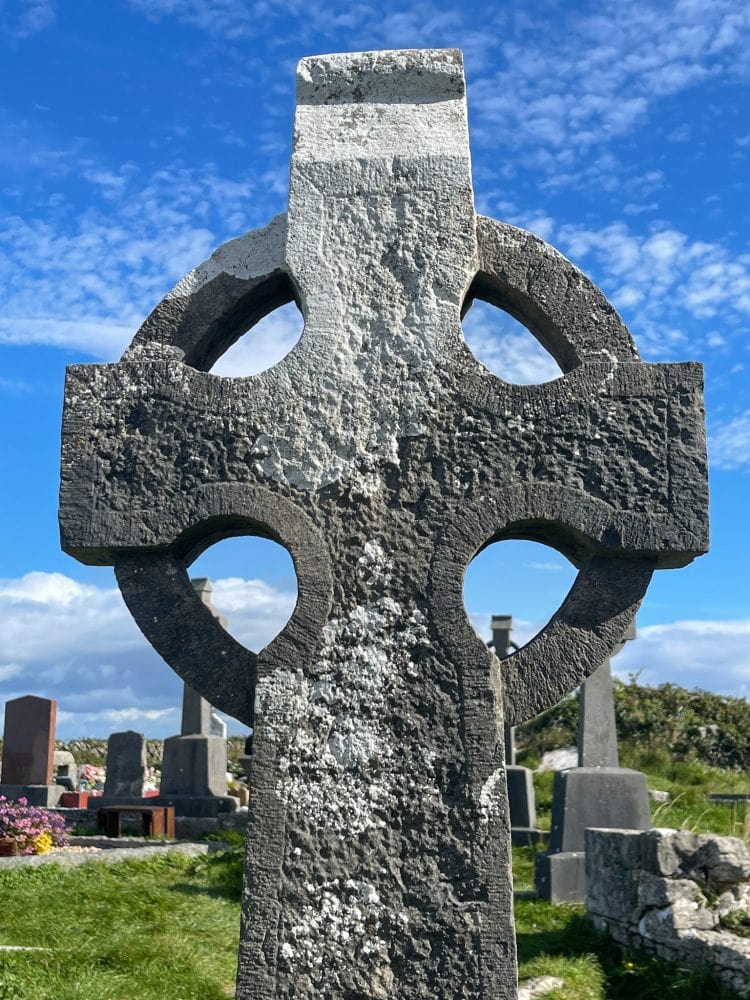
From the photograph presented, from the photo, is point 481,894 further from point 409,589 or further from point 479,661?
point 409,589

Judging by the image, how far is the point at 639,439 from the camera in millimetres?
3775

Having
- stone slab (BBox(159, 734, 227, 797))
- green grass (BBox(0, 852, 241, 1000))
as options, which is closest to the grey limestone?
green grass (BBox(0, 852, 241, 1000))

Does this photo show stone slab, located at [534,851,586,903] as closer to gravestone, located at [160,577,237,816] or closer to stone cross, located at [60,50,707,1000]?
stone cross, located at [60,50,707,1000]

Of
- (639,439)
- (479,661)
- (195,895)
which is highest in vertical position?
(639,439)

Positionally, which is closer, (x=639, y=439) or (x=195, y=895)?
(x=639, y=439)

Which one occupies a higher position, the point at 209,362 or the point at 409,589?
the point at 209,362

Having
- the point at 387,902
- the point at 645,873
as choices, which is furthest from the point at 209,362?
the point at 645,873

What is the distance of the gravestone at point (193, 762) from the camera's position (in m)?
14.5

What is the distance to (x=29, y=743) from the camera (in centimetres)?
1647

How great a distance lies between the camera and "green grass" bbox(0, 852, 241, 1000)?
5.45 metres

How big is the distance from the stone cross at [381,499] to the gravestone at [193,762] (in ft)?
35.0

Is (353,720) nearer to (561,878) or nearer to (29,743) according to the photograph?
(561,878)

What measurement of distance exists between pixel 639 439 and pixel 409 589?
1.04 metres

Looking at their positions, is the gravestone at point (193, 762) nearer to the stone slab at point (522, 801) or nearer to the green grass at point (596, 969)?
the stone slab at point (522, 801)
